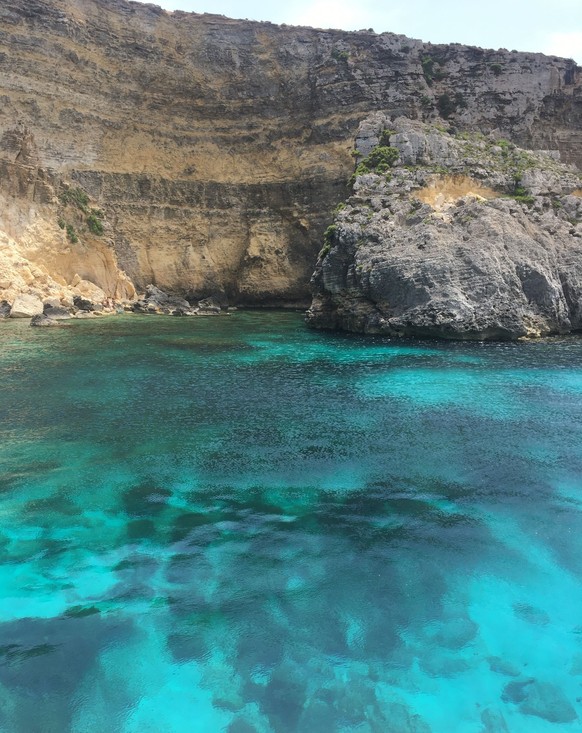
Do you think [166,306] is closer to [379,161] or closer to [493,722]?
[379,161]

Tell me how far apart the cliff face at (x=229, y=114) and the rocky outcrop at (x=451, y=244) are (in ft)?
43.0

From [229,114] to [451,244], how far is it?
33955mm

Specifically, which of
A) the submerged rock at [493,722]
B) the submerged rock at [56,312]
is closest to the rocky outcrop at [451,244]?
the submerged rock at [56,312]

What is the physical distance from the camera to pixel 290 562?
9.28 metres

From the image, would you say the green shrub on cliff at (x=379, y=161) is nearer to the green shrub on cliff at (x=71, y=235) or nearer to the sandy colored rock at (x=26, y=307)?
the green shrub on cliff at (x=71, y=235)

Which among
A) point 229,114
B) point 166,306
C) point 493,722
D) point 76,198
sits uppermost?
point 229,114

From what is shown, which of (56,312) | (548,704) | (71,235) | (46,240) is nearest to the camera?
(548,704)

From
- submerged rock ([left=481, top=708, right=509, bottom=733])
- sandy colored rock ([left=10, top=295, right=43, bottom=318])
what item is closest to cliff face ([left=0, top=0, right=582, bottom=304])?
sandy colored rock ([left=10, top=295, right=43, bottom=318])

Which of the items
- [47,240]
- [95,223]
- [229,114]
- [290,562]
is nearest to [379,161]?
[95,223]

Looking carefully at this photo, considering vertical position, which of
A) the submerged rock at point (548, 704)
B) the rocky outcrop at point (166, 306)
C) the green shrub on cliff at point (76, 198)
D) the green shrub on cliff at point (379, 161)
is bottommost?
the rocky outcrop at point (166, 306)

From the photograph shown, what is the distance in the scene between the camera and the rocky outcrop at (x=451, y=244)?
2964cm

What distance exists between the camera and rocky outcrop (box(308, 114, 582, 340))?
97.2ft

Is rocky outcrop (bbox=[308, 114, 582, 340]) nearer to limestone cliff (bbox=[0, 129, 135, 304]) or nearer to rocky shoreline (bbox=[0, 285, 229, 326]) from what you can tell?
rocky shoreline (bbox=[0, 285, 229, 326])

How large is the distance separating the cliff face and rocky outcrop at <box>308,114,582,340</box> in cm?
1311
